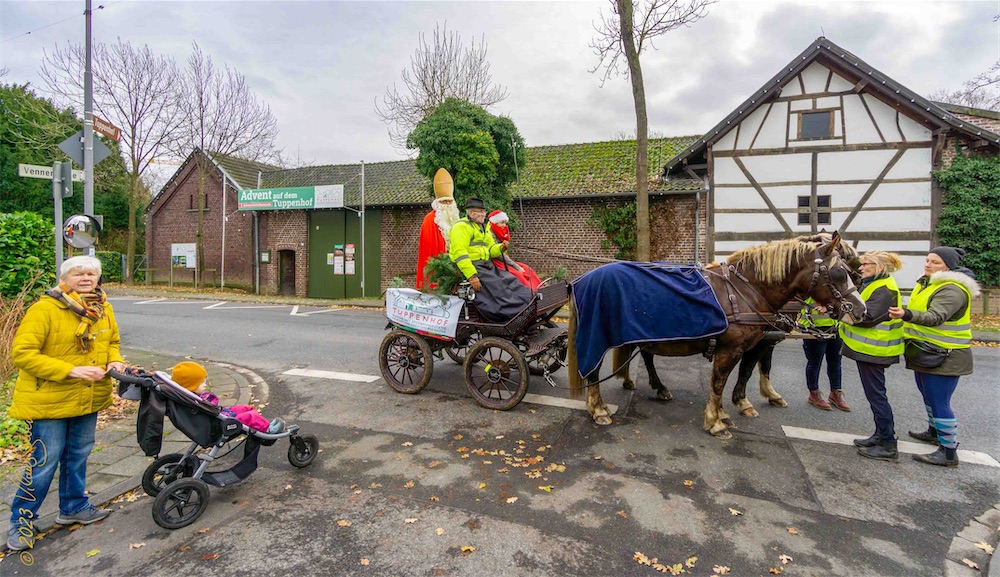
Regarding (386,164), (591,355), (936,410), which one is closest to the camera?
(936,410)

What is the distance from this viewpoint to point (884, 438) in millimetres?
4145

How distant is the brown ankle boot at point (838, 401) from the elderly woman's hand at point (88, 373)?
256 inches

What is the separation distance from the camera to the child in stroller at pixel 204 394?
3.20 meters

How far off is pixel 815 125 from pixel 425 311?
546 inches

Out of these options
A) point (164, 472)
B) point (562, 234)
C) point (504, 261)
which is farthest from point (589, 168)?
point (164, 472)

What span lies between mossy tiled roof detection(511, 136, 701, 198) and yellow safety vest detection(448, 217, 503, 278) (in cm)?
1157

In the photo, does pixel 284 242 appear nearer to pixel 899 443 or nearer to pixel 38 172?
pixel 38 172

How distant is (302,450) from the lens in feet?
12.8

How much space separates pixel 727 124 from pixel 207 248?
23393mm

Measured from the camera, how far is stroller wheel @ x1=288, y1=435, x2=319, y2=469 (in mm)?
3863

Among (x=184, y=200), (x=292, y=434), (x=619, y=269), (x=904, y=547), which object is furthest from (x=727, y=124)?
(x=184, y=200)

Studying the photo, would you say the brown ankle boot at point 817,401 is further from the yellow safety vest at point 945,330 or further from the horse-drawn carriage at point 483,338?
the horse-drawn carriage at point 483,338

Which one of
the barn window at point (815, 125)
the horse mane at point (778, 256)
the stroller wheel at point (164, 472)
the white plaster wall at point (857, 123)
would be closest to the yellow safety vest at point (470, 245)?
the horse mane at point (778, 256)

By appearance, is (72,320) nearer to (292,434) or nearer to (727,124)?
(292,434)
